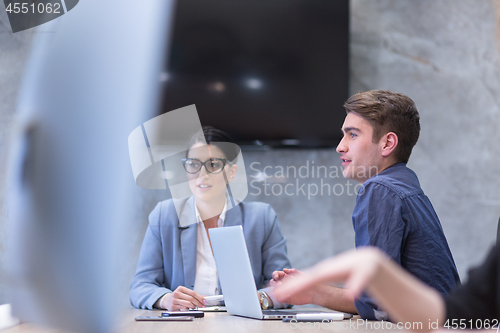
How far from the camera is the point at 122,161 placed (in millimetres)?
182

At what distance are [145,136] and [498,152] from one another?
2553mm

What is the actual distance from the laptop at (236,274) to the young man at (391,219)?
77 mm

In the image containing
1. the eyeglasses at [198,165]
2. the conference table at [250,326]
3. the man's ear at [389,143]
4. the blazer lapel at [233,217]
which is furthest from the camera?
the eyeglasses at [198,165]

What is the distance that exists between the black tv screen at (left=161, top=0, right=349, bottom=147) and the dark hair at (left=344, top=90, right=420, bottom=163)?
102cm

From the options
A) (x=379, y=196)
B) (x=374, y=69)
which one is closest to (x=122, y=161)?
(x=379, y=196)

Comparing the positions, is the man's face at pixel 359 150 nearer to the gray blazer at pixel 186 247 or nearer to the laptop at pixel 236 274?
the laptop at pixel 236 274

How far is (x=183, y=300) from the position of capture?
1335 mm

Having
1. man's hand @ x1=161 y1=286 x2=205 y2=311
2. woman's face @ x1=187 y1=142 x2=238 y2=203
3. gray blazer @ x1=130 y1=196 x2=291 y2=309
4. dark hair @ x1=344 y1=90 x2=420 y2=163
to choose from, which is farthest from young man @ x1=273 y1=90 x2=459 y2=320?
woman's face @ x1=187 y1=142 x2=238 y2=203

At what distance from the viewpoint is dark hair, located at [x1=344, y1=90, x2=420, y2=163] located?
1.21 meters

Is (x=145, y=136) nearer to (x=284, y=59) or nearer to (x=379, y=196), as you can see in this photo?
(x=379, y=196)

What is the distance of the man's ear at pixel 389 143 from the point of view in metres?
1.20

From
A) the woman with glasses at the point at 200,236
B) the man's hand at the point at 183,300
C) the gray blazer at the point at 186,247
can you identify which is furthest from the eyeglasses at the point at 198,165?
the man's hand at the point at 183,300

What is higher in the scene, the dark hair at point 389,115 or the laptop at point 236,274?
the dark hair at point 389,115

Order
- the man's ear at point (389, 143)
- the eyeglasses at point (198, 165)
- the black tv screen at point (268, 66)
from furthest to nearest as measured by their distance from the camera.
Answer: the black tv screen at point (268, 66) → the eyeglasses at point (198, 165) → the man's ear at point (389, 143)
